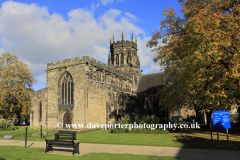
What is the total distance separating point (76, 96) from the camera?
29.9 meters

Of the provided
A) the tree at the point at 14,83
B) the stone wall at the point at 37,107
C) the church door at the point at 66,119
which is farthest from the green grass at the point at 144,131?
the tree at the point at 14,83

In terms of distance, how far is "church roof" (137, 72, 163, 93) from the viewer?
47688 mm

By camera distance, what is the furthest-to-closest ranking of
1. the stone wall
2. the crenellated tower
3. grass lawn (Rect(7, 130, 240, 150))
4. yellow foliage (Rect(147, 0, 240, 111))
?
the crenellated tower < the stone wall < yellow foliage (Rect(147, 0, 240, 111)) < grass lawn (Rect(7, 130, 240, 150))

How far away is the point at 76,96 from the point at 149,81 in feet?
81.3

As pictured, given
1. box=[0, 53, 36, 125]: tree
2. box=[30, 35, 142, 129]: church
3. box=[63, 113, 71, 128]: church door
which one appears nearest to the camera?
box=[30, 35, 142, 129]: church

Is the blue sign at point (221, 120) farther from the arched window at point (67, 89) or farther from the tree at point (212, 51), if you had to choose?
the arched window at point (67, 89)

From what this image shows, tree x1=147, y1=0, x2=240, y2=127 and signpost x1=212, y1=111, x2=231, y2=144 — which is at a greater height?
tree x1=147, y1=0, x2=240, y2=127

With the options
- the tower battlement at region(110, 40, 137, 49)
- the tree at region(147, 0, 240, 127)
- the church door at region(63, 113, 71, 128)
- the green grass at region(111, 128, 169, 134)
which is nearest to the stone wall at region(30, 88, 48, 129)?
the church door at region(63, 113, 71, 128)

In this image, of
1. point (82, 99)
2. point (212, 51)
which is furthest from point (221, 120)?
point (82, 99)

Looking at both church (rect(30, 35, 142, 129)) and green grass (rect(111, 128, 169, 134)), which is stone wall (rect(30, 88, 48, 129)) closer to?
church (rect(30, 35, 142, 129))

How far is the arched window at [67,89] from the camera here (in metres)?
31.0

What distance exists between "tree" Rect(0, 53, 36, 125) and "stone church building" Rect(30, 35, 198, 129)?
6.74 meters

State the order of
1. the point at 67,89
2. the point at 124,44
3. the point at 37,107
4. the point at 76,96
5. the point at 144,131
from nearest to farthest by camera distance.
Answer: the point at 144,131
the point at 76,96
the point at 67,89
the point at 37,107
the point at 124,44

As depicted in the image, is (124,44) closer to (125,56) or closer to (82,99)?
(125,56)
